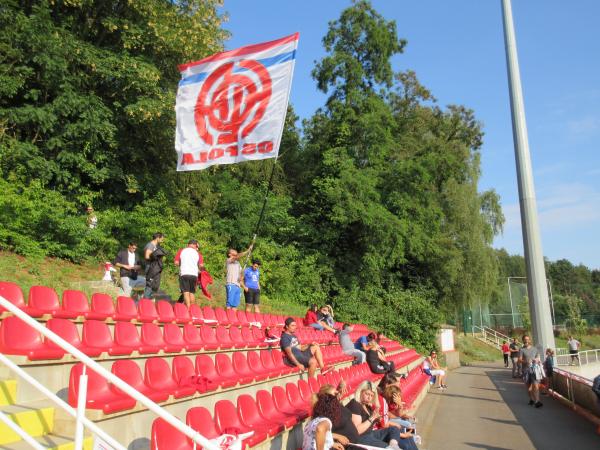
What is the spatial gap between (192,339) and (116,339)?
1.58 metres

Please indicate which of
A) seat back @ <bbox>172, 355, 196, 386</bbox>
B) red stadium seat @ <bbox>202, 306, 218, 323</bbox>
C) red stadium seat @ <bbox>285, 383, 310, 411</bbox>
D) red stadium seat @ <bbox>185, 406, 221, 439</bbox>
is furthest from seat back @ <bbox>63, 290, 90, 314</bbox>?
red stadium seat @ <bbox>202, 306, 218, 323</bbox>

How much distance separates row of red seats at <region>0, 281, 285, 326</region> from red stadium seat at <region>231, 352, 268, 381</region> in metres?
1.38

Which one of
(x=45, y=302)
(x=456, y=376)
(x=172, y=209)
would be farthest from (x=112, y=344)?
(x=456, y=376)

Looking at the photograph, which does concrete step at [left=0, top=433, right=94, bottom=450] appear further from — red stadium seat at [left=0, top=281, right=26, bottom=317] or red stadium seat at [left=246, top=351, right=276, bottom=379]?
red stadium seat at [left=246, top=351, right=276, bottom=379]

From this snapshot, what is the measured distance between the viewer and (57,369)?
4.59 meters

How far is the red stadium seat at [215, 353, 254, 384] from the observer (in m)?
6.46

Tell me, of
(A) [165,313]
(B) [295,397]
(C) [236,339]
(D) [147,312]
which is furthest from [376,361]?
(D) [147,312]

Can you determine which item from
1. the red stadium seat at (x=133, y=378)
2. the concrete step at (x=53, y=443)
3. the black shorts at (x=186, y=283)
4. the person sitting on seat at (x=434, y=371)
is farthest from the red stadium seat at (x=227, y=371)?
the person sitting on seat at (x=434, y=371)

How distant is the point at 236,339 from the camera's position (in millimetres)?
8648

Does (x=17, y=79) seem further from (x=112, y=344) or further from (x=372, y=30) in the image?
(x=372, y=30)

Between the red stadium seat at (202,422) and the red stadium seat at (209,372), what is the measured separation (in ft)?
4.59

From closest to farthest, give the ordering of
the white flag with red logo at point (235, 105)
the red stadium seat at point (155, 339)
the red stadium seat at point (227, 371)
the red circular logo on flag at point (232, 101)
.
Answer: the red stadium seat at point (155, 339)
the red stadium seat at point (227, 371)
the white flag with red logo at point (235, 105)
the red circular logo on flag at point (232, 101)

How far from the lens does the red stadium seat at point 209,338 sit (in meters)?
7.45

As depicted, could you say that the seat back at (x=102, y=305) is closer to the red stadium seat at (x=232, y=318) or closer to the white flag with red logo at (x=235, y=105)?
the red stadium seat at (x=232, y=318)
